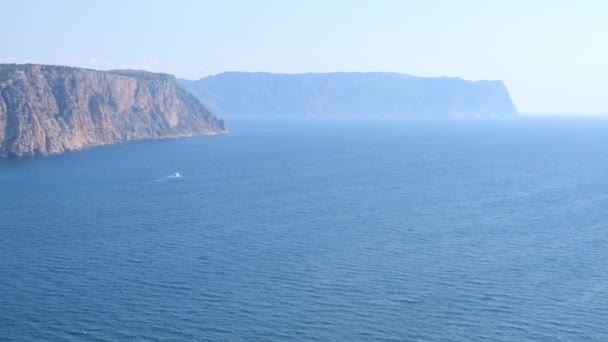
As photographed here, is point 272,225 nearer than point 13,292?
No

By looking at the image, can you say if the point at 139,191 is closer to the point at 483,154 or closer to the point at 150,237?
the point at 150,237

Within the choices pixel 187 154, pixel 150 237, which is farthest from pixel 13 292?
pixel 187 154


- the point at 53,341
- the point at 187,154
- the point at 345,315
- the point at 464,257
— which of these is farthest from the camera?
the point at 187,154

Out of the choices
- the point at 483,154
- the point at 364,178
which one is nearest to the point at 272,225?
the point at 364,178

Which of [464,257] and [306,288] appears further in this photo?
[464,257]

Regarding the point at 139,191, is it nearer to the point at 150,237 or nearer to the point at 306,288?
the point at 150,237

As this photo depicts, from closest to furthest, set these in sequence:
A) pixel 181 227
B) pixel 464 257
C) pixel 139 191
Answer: pixel 464 257 → pixel 181 227 → pixel 139 191
